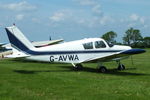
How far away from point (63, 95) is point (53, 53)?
9304 mm

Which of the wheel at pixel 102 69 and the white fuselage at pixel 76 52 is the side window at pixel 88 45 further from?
the wheel at pixel 102 69

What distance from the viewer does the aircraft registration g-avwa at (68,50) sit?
19.2 m

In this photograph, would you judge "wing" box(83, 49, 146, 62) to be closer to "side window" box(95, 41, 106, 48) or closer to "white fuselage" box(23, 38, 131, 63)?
"white fuselage" box(23, 38, 131, 63)

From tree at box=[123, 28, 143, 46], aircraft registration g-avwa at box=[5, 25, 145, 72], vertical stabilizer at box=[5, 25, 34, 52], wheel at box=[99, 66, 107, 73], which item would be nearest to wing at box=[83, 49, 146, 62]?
aircraft registration g-avwa at box=[5, 25, 145, 72]

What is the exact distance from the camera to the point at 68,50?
1942cm

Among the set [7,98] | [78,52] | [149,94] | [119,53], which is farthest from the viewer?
[78,52]

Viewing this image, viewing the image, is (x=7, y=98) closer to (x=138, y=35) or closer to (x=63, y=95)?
(x=63, y=95)

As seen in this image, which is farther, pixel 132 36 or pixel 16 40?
pixel 132 36

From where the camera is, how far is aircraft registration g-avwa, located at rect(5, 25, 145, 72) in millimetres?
19156

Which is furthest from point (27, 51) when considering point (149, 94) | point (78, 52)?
→ point (149, 94)

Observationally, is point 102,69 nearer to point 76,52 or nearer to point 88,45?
point 88,45

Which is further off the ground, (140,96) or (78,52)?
(78,52)

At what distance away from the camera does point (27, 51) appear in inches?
757

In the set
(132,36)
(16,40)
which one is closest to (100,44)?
(16,40)
